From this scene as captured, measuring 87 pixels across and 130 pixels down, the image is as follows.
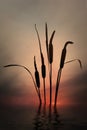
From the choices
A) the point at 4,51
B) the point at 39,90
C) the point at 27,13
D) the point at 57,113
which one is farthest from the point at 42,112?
the point at 27,13

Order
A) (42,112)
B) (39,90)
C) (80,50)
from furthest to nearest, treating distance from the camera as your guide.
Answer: (80,50) < (39,90) < (42,112)

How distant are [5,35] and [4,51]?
0.10 m

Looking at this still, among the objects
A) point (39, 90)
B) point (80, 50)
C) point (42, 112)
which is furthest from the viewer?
point (80, 50)

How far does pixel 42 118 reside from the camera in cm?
→ 130

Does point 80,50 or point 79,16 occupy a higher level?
point 79,16

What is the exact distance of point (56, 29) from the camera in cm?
167

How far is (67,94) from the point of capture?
1.62 m

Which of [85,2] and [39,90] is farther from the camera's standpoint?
[85,2]

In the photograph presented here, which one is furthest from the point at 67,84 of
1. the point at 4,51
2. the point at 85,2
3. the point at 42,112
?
the point at 85,2

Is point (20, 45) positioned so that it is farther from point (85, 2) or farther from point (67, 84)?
point (85, 2)

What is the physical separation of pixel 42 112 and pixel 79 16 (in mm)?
688

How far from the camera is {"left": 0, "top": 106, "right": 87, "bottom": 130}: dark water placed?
1.20 metres

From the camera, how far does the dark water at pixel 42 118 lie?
1.20m

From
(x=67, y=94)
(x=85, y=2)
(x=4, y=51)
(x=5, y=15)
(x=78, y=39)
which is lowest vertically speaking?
(x=67, y=94)
